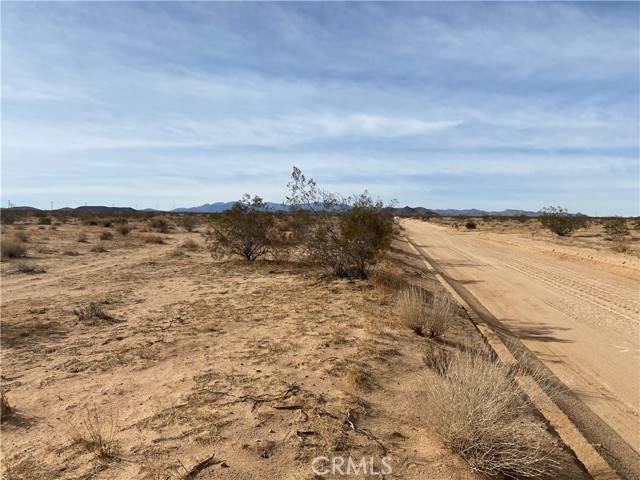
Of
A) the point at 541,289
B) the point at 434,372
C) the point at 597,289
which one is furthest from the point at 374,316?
the point at 597,289

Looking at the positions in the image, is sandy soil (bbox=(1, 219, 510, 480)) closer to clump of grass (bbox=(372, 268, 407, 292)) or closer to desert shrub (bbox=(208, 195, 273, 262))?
clump of grass (bbox=(372, 268, 407, 292))

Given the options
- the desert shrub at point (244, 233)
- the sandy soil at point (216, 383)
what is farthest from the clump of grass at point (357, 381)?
the desert shrub at point (244, 233)

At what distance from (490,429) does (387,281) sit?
9.19 metres

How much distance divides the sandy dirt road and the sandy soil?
1.49 metres

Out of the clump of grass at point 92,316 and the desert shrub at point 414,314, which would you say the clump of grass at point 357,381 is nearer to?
the desert shrub at point 414,314

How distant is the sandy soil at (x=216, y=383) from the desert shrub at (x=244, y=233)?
667 centimetres

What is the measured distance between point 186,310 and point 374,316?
405 centimetres

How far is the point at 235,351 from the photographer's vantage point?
7176 millimetres

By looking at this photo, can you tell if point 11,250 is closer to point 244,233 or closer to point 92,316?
point 244,233

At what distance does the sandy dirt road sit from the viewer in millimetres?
6285

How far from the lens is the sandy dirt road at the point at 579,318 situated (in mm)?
6285

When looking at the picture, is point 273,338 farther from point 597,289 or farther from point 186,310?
point 597,289

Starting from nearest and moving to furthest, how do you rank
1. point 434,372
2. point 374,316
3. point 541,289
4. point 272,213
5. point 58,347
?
point 434,372
point 58,347
point 374,316
point 541,289
point 272,213

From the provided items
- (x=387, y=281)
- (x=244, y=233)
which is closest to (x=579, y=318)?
(x=387, y=281)
